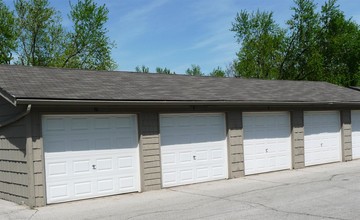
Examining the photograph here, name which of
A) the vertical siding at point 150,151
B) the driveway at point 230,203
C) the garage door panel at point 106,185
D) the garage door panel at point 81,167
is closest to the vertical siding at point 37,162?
the driveway at point 230,203

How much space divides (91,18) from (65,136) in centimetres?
3042

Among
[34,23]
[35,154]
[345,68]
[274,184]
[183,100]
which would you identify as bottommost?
[274,184]

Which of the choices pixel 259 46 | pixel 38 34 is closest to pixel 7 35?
pixel 38 34

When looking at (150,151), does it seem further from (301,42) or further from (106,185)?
(301,42)

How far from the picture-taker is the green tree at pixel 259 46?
145 ft

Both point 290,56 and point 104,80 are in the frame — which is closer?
point 104,80

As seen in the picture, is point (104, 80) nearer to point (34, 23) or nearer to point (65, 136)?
point (65, 136)

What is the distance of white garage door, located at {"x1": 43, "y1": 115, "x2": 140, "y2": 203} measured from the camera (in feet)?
33.4

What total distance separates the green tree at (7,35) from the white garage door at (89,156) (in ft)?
88.4

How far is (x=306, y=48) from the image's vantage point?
145ft

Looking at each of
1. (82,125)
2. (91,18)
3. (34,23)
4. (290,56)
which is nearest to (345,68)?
(290,56)

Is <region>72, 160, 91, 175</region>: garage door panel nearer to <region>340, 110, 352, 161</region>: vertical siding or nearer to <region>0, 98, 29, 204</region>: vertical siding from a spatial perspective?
<region>0, 98, 29, 204</region>: vertical siding

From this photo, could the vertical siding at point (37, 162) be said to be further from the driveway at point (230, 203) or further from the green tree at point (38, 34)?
the green tree at point (38, 34)

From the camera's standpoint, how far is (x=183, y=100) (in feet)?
39.3
